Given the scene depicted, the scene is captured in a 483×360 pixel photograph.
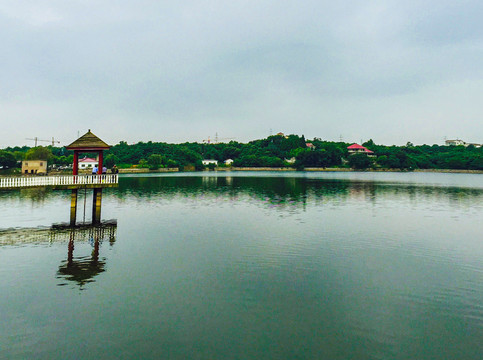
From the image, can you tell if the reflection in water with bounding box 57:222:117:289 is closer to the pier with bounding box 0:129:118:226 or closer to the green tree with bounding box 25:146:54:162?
the pier with bounding box 0:129:118:226

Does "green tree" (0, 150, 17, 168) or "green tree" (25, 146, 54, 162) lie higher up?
"green tree" (25, 146, 54, 162)

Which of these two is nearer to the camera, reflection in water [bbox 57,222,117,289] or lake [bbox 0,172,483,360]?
lake [bbox 0,172,483,360]

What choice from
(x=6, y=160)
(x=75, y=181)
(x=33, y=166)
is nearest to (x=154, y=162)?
(x=6, y=160)

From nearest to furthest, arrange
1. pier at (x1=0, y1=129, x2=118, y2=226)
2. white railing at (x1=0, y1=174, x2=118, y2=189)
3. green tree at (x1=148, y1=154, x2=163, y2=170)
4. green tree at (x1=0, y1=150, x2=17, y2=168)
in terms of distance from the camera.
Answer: white railing at (x1=0, y1=174, x2=118, y2=189) → pier at (x1=0, y1=129, x2=118, y2=226) → green tree at (x1=0, y1=150, x2=17, y2=168) → green tree at (x1=148, y1=154, x2=163, y2=170)

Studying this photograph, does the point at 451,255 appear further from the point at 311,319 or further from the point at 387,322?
the point at 311,319

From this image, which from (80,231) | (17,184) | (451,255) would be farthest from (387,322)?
(17,184)

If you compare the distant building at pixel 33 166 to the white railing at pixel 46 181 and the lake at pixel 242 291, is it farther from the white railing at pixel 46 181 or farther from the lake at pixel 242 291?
the white railing at pixel 46 181

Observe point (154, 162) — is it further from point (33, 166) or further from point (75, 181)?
point (75, 181)

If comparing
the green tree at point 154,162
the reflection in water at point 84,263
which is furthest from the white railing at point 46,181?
the green tree at point 154,162

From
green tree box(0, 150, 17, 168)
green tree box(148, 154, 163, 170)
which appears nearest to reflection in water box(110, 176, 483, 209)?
green tree box(0, 150, 17, 168)

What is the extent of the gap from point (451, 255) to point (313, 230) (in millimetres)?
10389

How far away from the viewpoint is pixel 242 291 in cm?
1467

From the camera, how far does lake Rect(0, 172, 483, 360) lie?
10430 mm

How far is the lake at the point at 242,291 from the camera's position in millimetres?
10430
